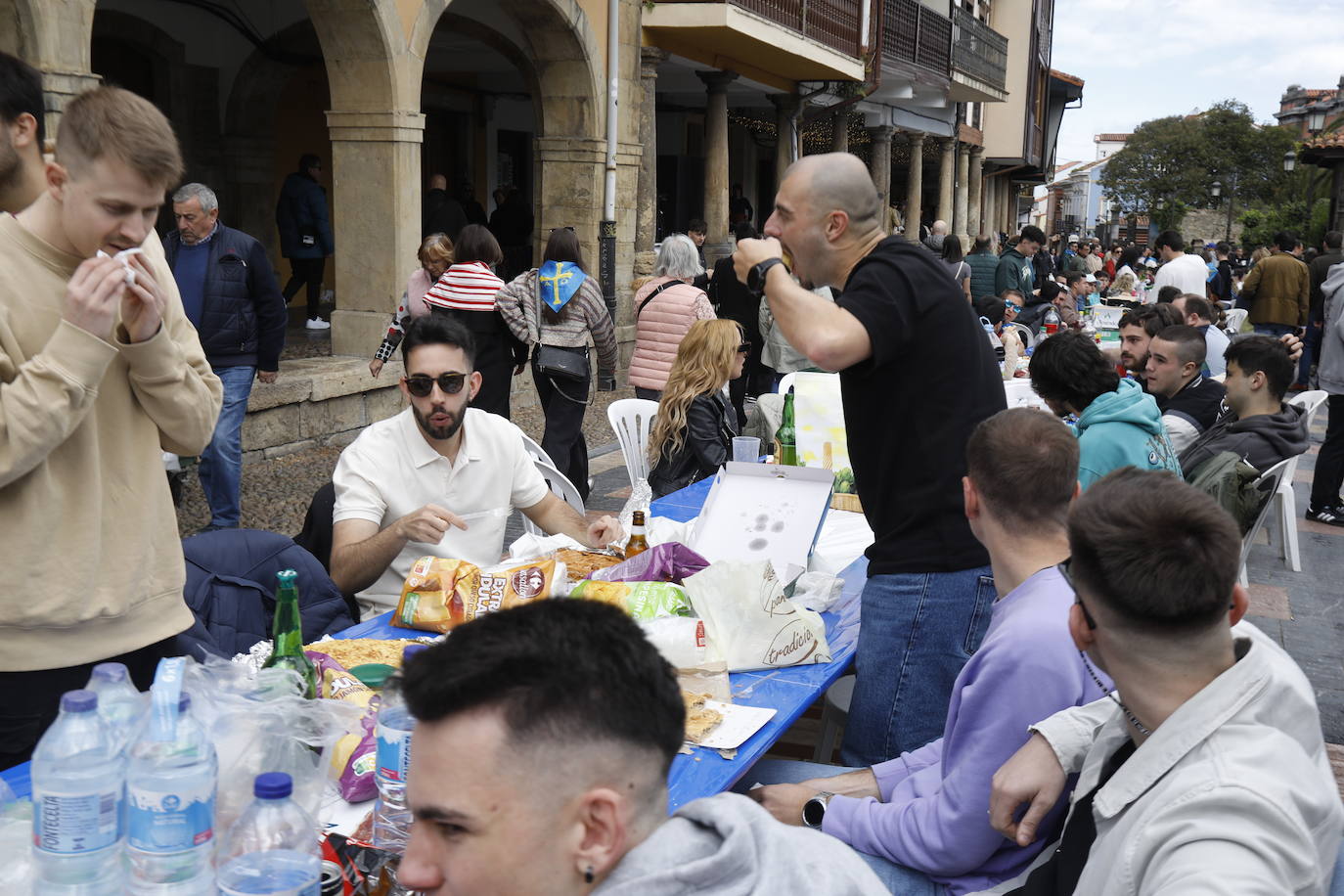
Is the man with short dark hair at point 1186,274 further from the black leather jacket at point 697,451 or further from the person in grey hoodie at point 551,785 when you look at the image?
the person in grey hoodie at point 551,785

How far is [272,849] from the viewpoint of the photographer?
62.9 inches

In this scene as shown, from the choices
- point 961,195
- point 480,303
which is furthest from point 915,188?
point 480,303

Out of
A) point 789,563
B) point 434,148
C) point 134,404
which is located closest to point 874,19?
point 434,148

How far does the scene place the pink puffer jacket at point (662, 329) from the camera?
751 cm

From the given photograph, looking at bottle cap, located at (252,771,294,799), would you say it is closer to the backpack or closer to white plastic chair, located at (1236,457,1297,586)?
the backpack

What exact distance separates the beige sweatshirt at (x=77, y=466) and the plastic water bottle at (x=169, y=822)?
2.05 feet

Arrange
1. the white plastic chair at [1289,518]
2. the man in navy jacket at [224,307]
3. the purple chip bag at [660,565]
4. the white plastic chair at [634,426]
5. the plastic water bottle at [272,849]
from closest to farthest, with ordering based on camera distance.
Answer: the plastic water bottle at [272,849]
the purple chip bag at [660,565]
the man in navy jacket at [224,307]
the white plastic chair at [634,426]
the white plastic chair at [1289,518]

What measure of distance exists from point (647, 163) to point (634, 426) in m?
7.20

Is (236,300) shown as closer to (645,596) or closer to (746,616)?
(645,596)

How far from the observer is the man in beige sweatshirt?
191 cm

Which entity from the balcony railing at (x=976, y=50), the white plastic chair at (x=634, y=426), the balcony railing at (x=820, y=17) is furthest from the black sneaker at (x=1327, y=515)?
the balcony railing at (x=976, y=50)

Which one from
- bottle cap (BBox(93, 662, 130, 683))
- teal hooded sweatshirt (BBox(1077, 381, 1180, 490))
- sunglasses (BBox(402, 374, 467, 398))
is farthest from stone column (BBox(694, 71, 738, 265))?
bottle cap (BBox(93, 662, 130, 683))

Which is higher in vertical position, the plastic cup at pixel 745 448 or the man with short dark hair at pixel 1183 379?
the man with short dark hair at pixel 1183 379

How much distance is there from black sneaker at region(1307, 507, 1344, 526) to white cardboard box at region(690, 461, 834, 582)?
6.20m
